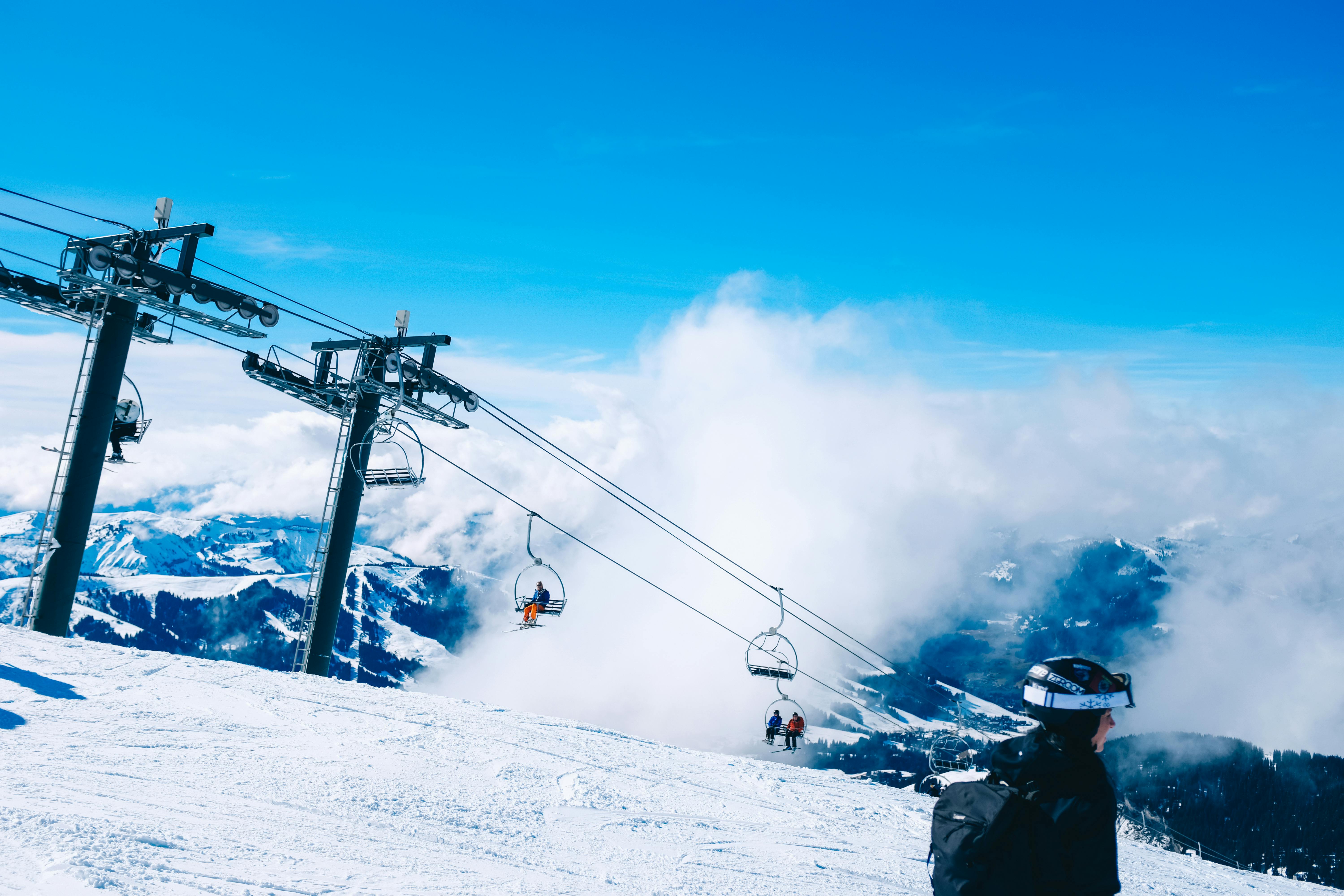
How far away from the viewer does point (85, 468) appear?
18.0 meters

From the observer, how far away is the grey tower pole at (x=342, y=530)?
70.5 ft

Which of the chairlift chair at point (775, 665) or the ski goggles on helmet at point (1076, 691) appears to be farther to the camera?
the chairlift chair at point (775, 665)

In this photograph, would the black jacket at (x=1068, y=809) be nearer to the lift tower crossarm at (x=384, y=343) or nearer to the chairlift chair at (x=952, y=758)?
the chairlift chair at (x=952, y=758)

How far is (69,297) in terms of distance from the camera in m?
18.9

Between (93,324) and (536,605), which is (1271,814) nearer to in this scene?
(536,605)

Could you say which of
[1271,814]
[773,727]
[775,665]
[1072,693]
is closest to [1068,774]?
[1072,693]

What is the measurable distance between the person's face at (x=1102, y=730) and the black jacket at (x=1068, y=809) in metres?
0.11

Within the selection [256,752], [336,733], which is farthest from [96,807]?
[336,733]

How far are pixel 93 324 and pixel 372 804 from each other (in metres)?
16.1

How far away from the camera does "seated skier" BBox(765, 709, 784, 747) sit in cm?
2538

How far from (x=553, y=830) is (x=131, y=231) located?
17804 mm

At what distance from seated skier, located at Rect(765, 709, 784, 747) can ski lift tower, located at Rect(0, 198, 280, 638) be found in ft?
60.9

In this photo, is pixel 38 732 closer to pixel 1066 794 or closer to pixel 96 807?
pixel 96 807

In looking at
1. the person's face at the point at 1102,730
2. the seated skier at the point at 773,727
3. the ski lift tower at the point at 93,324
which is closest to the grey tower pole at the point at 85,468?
the ski lift tower at the point at 93,324
